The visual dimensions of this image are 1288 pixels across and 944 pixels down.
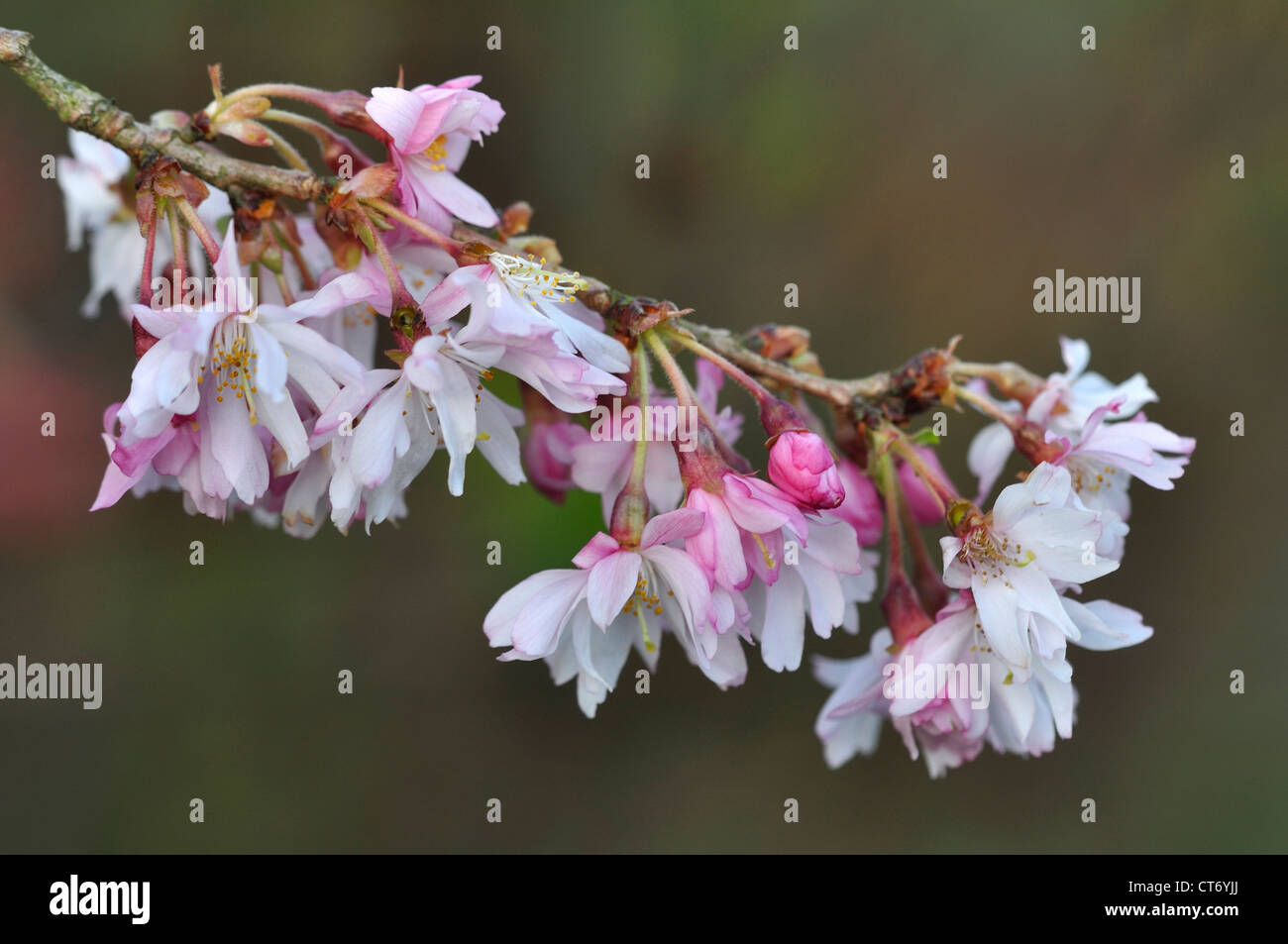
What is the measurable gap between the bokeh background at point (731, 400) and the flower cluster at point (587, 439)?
1790mm

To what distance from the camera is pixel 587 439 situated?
1416 millimetres

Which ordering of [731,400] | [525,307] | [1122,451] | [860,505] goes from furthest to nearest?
[731,400]
[860,505]
[1122,451]
[525,307]

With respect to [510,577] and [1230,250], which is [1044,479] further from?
[1230,250]

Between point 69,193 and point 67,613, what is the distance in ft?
5.85

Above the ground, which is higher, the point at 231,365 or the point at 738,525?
the point at 231,365

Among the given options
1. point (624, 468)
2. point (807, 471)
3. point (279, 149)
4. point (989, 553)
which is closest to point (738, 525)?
point (807, 471)

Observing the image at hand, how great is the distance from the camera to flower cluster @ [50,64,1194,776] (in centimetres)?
114

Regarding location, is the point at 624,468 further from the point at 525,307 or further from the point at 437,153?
→ the point at 437,153

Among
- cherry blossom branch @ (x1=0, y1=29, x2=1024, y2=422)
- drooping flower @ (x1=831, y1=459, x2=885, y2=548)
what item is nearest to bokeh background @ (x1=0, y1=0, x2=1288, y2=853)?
drooping flower @ (x1=831, y1=459, x2=885, y2=548)

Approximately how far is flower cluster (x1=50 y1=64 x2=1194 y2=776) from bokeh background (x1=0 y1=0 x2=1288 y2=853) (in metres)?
1.79

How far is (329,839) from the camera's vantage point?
334 centimetres

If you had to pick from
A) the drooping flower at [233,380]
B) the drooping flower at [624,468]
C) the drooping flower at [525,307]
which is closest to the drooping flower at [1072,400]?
the drooping flower at [624,468]

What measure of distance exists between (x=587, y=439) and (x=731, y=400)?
1.82 meters

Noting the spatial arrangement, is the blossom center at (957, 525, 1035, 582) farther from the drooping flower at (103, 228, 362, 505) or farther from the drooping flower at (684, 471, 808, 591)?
the drooping flower at (103, 228, 362, 505)
